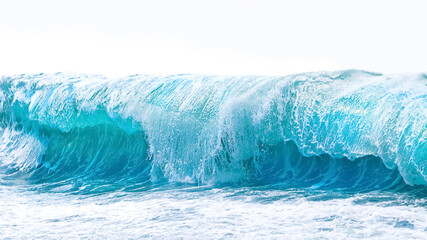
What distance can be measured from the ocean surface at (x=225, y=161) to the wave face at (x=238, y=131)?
0.06 feet

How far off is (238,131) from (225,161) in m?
0.46

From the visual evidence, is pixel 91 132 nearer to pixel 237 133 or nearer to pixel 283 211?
pixel 237 133

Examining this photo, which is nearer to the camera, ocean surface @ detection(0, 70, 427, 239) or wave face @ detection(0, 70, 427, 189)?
ocean surface @ detection(0, 70, 427, 239)

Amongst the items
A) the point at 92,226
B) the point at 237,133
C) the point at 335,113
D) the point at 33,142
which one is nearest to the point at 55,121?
the point at 33,142

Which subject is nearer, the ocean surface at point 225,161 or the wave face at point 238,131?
the ocean surface at point 225,161

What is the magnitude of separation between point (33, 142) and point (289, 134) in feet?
18.0

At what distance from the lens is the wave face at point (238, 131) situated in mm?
6199

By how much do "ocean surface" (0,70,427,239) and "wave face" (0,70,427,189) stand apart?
0.02 m

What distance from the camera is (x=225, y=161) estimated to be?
273 inches

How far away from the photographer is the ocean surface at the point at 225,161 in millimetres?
5035

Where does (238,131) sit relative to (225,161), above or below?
above

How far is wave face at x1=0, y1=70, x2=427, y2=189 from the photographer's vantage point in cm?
620

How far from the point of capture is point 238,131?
701 centimetres

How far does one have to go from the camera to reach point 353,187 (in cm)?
616
